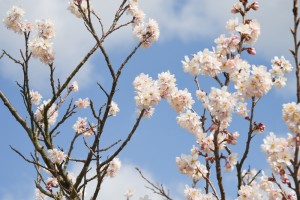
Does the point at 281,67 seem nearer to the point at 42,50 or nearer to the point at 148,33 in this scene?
the point at 148,33

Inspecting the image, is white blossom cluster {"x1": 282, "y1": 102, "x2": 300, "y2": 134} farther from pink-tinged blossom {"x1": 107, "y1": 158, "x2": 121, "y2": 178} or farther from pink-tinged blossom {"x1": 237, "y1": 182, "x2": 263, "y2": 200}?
pink-tinged blossom {"x1": 107, "y1": 158, "x2": 121, "y2": 178}

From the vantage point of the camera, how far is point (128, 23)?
5.73 m

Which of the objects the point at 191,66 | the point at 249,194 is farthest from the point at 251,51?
the point at 249,194

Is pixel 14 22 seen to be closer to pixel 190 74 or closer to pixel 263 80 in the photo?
pixel 190 74

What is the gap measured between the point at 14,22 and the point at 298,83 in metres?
4.34

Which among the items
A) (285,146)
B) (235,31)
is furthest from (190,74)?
(285,146)

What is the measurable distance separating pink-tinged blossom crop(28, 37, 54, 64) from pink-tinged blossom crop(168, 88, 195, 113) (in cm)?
214

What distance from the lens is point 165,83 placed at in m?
3.77

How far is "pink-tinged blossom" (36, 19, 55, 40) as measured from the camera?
5719 mm

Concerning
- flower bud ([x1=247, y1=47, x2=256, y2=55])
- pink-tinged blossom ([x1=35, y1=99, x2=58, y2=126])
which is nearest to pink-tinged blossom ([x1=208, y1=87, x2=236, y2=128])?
flower bud ([x1=247, y1=47, x2=256, y2=55])

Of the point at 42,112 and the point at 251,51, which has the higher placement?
the point at 42,112

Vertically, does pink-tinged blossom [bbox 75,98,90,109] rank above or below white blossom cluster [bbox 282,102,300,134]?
above

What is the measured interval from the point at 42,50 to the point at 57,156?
4.59 ft

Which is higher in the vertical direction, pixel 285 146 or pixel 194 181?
pixel 194 181
